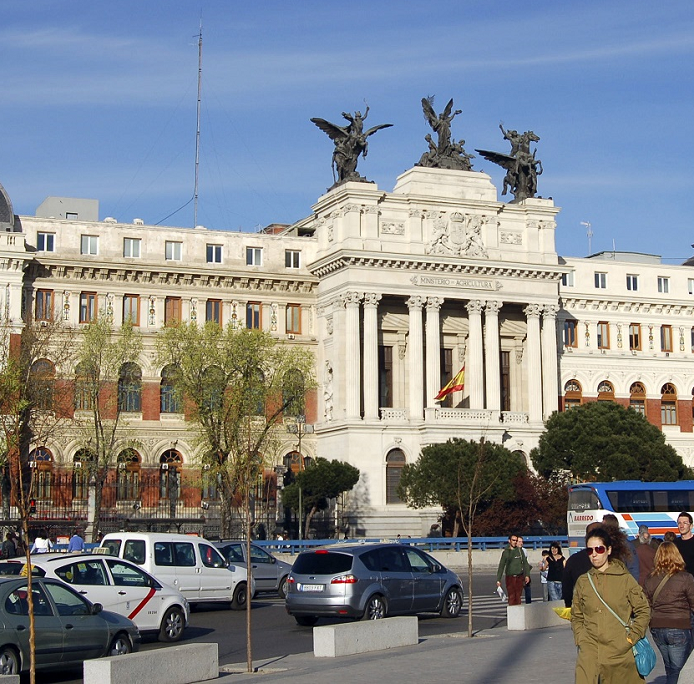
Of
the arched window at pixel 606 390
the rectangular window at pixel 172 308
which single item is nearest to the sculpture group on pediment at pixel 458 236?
the rectangular window at pixel 172 308

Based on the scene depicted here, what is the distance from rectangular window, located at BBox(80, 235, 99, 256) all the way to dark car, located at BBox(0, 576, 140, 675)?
2017 inches

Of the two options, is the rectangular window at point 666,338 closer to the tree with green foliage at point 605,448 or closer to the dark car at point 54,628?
the tree with green foliage at point 605,448

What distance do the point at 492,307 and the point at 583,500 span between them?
76.1 ft

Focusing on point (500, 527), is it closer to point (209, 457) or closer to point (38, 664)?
point (209, 457)

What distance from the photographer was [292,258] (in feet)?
250

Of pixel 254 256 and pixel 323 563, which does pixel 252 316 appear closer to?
pixel 254 256

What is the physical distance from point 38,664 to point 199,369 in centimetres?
4334

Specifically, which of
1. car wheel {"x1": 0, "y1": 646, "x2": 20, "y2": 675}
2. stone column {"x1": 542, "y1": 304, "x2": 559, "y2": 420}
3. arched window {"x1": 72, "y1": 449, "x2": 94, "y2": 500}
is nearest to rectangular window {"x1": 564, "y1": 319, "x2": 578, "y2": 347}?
stone column {"x1": 542, "y1": 304, "x2": 559, "y2": 420}

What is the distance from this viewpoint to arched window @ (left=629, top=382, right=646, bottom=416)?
8388cm

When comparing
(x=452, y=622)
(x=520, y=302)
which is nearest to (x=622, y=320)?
(x=520, y=302)

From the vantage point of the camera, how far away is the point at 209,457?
208ft

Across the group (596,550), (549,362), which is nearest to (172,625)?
(596,550)

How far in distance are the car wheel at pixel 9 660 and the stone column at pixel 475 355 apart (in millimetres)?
54314

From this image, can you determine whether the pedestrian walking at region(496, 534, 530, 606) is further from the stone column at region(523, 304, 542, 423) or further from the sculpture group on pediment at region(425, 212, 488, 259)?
the stone column at region(523, 304, 542, 423)
